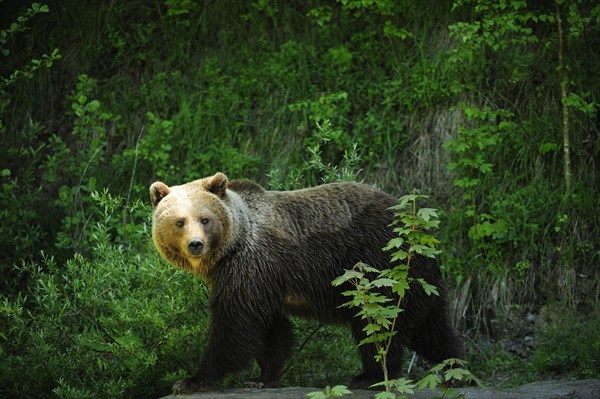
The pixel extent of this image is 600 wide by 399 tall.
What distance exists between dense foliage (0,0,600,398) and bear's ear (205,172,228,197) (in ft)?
3.39

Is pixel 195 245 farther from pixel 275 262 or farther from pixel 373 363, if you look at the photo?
pixel 373 363

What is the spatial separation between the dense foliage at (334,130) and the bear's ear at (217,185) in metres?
1.03

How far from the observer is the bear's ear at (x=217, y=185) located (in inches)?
238

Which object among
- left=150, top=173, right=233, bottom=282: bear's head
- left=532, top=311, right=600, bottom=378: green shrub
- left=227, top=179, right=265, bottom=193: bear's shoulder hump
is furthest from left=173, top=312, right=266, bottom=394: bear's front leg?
left=532, top=311, right=600, bottom=378: green shrub

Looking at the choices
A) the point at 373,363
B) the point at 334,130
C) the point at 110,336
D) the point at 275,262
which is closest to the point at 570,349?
the point at 373,363

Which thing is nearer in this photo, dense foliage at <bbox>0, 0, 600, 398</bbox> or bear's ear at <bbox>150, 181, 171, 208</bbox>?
bear's ear at <bbox>150, 181, 171, 208</bbox>

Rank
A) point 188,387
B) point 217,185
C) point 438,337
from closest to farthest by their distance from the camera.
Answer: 1. point 188,387
2. point 217,185
3. point 438,337

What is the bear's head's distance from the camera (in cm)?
576

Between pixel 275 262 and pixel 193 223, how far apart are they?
0.69 m

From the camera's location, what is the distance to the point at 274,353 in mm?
6391

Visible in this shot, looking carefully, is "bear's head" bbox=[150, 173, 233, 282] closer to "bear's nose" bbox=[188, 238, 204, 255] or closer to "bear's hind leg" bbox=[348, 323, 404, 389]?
"bear's nose" bbox=[188, 238, 204, 255]

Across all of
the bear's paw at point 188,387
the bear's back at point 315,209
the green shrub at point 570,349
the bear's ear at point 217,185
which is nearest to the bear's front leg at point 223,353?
the bear's paw at point 188,387

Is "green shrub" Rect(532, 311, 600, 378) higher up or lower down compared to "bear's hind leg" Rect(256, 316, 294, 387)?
lower down

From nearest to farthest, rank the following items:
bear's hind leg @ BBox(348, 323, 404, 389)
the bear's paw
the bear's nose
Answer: the bear's nose
the bear's paw
bear's hind leg @ BBox(348, 323, 404, 389)
